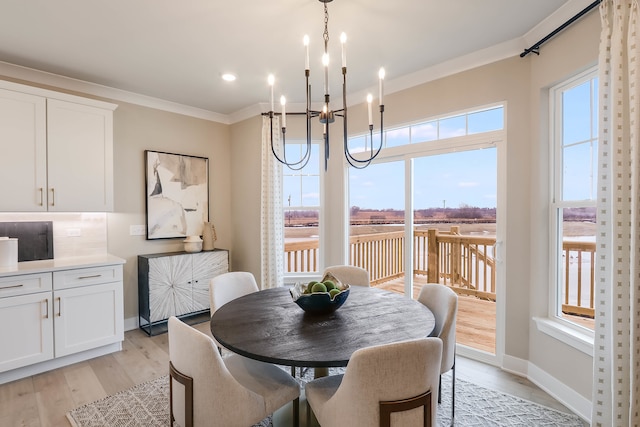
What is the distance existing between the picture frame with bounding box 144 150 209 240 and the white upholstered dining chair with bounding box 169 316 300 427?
2.67 meters

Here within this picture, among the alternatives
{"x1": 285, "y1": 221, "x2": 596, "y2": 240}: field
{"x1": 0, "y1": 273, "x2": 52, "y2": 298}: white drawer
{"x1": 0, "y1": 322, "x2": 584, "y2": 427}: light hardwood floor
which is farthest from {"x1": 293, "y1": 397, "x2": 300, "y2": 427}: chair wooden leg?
{"x1": 0, "y1": 273, "x2": 52, "y2": 298}: white drawer

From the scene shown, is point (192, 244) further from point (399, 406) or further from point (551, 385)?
point (551, 385)

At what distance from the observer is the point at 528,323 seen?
2.58m

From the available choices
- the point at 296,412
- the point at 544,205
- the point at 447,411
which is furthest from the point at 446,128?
the point at 296,412

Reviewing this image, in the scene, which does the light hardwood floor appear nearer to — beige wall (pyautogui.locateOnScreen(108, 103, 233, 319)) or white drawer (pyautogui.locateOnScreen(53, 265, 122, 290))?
white drawer (pyautogui.locateOnScreen(53, 265, 122, 290))

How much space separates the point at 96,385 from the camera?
99.1 inches

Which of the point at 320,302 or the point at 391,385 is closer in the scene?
the point at 391,385

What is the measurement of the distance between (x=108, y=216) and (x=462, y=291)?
3.84 metres

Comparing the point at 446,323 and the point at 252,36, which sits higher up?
the point at 252,36

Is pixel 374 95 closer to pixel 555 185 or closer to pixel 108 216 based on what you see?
pixel 555 185

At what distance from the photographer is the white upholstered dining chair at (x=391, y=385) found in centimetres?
123

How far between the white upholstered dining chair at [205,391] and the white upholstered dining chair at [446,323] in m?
1.02

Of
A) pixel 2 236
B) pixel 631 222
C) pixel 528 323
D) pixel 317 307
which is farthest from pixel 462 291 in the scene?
pixel 2 236

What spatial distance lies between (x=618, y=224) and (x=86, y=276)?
3880 millimetres
